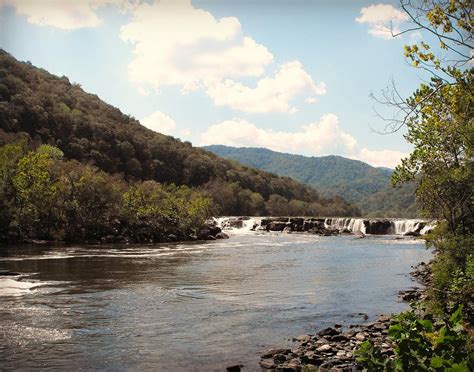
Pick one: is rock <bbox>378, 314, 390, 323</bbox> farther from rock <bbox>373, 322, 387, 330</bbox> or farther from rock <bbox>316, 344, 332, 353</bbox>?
rock <bbox>316, 344, 332, 353</bbox>

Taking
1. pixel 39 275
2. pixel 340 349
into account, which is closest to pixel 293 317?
pixel 340 349

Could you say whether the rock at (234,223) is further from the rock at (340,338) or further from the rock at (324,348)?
the rock at (324,348)

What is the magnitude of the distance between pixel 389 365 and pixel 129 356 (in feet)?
26.6

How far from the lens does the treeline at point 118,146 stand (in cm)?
9669

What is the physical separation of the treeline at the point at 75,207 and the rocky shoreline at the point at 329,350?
131ft

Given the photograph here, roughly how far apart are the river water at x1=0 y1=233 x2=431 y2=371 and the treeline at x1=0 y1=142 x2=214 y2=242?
12.8 meters

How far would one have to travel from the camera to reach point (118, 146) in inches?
4518

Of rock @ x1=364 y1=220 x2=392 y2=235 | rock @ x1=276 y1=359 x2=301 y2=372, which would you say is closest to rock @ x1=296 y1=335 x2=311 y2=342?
rock @ x1=276 y1=359 x2=301 y2=372

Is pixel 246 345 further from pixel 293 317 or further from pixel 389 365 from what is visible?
pixel 389 365

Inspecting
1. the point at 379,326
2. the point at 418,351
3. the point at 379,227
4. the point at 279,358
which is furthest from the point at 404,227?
the point at 418,351

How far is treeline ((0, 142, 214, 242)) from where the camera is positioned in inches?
1893

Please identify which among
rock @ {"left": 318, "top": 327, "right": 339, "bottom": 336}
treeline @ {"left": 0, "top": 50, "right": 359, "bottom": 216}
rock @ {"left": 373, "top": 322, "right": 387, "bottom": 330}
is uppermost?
treeline @ {"left": 0, "top": 50, "right": 359, "bottom": 216}

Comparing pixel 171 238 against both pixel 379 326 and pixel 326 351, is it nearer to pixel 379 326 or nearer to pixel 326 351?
pixel 379 326

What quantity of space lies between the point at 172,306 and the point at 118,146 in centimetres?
9999
